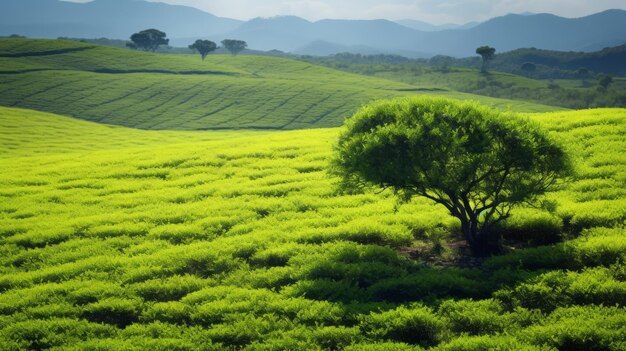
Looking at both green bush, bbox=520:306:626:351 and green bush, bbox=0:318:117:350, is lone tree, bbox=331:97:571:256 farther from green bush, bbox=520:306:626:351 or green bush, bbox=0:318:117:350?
green bush, bbox=0:318:117:350

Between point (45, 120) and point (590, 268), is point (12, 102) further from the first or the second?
point (590, 268)

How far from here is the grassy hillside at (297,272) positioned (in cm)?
1159

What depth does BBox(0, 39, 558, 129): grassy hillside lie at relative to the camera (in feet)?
392

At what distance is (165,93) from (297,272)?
13686cm

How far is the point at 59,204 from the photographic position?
2370 cm

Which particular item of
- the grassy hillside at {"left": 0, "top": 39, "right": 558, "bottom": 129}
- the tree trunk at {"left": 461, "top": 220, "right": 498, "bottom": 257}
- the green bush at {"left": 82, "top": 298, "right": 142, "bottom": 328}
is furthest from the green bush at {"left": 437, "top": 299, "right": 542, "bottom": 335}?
the grassy hillside at {"left": 0, "top": 39, "right": 558, "bottom": 129}

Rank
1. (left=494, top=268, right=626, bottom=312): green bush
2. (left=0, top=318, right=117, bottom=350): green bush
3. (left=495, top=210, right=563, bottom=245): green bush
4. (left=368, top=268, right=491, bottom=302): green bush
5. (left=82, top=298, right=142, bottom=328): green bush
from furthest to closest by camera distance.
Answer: (left=495, top=210, right=563, bottom=245): green bush
(left=368, top=268, right=491, bottom=302): green bush
(left=82, top=298, right=142, bottom=328): green bush
(left=494, top=268, right=626, bottom=312): green bush
(left=0, top=318, right=117, bottom=350): green bush

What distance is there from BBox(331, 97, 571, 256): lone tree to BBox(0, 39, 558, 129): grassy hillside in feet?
326

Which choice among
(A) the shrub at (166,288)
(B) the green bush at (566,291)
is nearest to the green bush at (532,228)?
(B) the green bush at (566,291)

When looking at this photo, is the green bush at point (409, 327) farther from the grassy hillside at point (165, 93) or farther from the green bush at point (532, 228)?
the grassy hillside at point (165, 93)

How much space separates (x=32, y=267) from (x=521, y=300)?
49.6 ft

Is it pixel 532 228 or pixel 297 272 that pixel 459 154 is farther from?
pixel 297 272

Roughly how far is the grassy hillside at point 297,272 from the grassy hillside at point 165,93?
3625 inches

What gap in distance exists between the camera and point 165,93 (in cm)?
14238
